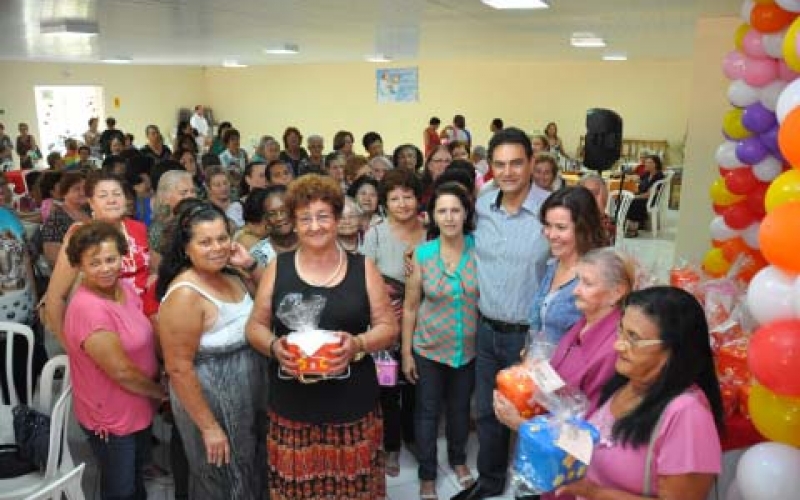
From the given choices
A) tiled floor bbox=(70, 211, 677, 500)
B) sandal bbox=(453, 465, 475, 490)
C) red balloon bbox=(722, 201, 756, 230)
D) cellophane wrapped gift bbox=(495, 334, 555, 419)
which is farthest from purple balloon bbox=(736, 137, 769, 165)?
cellophane wrapped gift bbox=(495, 334, 555, 419)

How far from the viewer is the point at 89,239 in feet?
7.45

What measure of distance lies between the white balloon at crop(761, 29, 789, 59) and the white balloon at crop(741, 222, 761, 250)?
3.06 feet

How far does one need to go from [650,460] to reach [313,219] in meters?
1.24

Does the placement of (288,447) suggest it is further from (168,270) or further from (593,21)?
(593,21)

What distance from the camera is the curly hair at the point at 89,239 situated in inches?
89.2

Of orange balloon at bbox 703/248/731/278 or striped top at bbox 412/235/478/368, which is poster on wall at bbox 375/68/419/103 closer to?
orange balloon at bbox 703/248/731/278

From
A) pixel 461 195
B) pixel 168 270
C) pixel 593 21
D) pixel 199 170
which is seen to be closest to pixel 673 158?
pixel 593 21

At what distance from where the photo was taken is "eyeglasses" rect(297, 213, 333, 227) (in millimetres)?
2107

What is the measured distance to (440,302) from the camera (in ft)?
8.97

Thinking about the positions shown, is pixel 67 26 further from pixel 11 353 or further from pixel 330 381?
pixel 330 381

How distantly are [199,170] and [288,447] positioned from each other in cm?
567

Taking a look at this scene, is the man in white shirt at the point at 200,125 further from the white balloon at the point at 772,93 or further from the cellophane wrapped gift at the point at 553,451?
the cellophane wrapped gift at the point at 553,451

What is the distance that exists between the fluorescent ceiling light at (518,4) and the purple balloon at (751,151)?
1.41 metres

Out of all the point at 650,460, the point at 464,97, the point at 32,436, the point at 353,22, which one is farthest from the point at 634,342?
the point at 464,97
